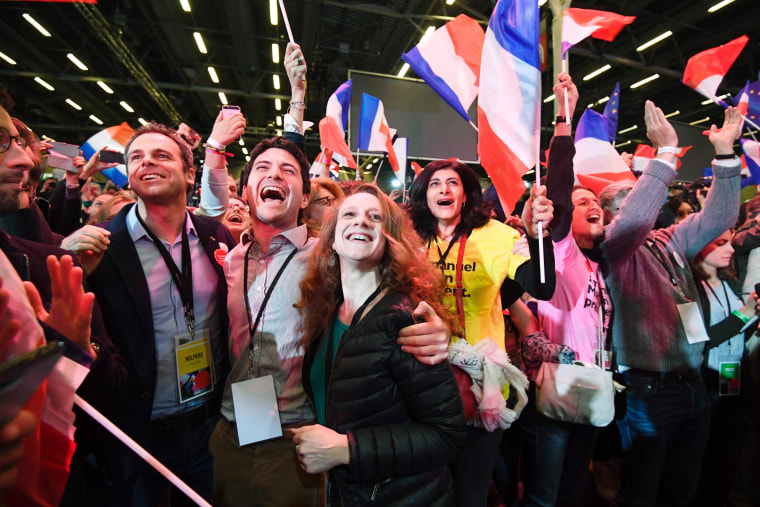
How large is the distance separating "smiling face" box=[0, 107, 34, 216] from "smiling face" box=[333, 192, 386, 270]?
37.8 inches

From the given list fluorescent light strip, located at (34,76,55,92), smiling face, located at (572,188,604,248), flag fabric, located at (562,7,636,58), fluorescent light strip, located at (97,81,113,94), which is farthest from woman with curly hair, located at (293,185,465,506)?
fluorescent light strip, located at (34,76,55,92)

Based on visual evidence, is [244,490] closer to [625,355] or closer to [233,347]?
[233,347]

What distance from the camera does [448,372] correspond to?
1.18 m

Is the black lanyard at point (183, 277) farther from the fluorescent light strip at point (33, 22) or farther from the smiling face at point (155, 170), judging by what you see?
the fluorescent light strip at point (33, 22)

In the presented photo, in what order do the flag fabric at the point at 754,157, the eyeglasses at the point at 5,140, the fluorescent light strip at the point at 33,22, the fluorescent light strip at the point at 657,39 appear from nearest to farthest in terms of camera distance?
the eyeglasses at the point at 5,140, the flag fabric at the point at 754,157, the fluorescent light strip at the point at 33,22, the fluorescent light strip at the point at 657,39

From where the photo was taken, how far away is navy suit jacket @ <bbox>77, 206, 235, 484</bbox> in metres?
1.41

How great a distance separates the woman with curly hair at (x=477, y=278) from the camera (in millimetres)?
1502

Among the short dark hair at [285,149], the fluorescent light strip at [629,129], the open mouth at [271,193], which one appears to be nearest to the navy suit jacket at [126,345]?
the open mouth at [271,193]

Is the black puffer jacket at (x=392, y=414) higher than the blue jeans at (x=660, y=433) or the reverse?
higher

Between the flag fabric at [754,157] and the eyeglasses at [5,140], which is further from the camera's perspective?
the flag fabric at [754,157]

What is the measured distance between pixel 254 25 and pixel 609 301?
373 inches

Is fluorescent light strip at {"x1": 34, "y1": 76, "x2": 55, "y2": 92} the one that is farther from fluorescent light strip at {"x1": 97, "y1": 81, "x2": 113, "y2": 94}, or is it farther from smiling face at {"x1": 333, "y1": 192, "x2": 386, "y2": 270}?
smiling face at {"x1": 333, "y1": 192, "x2": 386, "y2": 270}

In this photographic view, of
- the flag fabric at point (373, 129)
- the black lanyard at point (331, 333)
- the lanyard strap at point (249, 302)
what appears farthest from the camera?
the flag fabric at point (373, 129)

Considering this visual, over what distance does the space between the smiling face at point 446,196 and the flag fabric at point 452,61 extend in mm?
683
